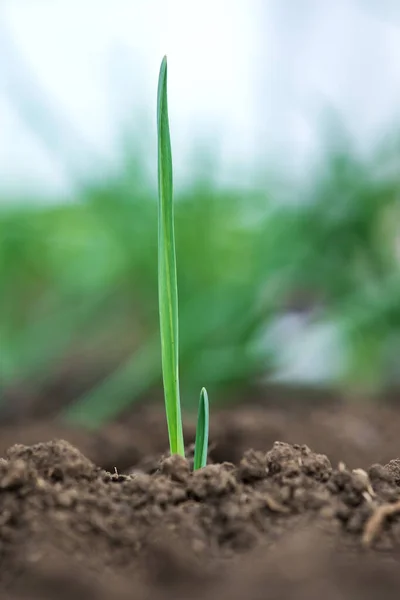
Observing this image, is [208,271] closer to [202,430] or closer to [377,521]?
[202,430]

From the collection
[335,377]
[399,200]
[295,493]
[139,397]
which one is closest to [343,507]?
[295,493]

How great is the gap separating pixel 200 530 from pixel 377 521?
108mm

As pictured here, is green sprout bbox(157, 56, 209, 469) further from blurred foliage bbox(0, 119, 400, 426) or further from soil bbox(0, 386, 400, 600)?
blurred foliage bbox(0, 119, 400, 426)

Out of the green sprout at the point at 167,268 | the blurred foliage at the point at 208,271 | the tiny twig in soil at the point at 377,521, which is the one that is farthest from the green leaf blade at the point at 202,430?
the blurred foliage at the point at 208,271

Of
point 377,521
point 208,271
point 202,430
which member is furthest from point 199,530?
point 208,271

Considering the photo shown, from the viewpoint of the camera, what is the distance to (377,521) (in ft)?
1.77

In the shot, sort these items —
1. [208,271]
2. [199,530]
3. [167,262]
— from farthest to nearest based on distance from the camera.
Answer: [208,271] → [167,262] → [199,530]

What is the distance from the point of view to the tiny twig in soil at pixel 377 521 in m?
0.52

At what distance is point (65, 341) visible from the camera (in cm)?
192

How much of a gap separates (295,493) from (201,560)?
12 cm

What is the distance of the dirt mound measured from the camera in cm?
42

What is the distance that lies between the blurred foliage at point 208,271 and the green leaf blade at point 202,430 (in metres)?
0.97

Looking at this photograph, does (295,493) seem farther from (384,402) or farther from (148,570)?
(384,402)

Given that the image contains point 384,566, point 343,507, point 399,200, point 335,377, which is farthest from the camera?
point 399,200
